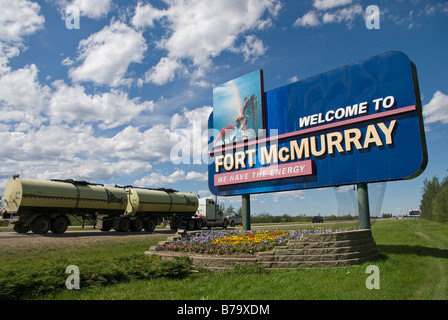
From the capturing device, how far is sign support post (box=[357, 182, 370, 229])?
1148 cm

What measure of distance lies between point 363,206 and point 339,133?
2.87 meters

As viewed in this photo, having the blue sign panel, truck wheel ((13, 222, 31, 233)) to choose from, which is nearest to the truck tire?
truck wheel ((13, 222, 31, 233))

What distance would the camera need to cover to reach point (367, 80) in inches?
460

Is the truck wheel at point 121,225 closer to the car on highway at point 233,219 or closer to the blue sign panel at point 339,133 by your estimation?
the car on highway at point 233,219

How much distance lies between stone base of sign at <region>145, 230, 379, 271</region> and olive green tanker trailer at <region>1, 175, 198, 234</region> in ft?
54.3

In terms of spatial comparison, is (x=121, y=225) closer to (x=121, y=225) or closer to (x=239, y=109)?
(x=121, y=225)

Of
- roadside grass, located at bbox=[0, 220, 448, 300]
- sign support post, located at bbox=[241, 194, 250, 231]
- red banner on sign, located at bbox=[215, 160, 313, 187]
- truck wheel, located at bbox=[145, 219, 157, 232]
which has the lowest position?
roadside grass, located at bbox=[0, 220, 448, 300]

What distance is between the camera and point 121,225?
2738 cm

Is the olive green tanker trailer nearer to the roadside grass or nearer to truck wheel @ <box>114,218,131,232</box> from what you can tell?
truck wheel @ <box>114,218,131,232</box>

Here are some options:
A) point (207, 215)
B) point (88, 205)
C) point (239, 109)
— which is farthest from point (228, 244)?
point (207, 215)
